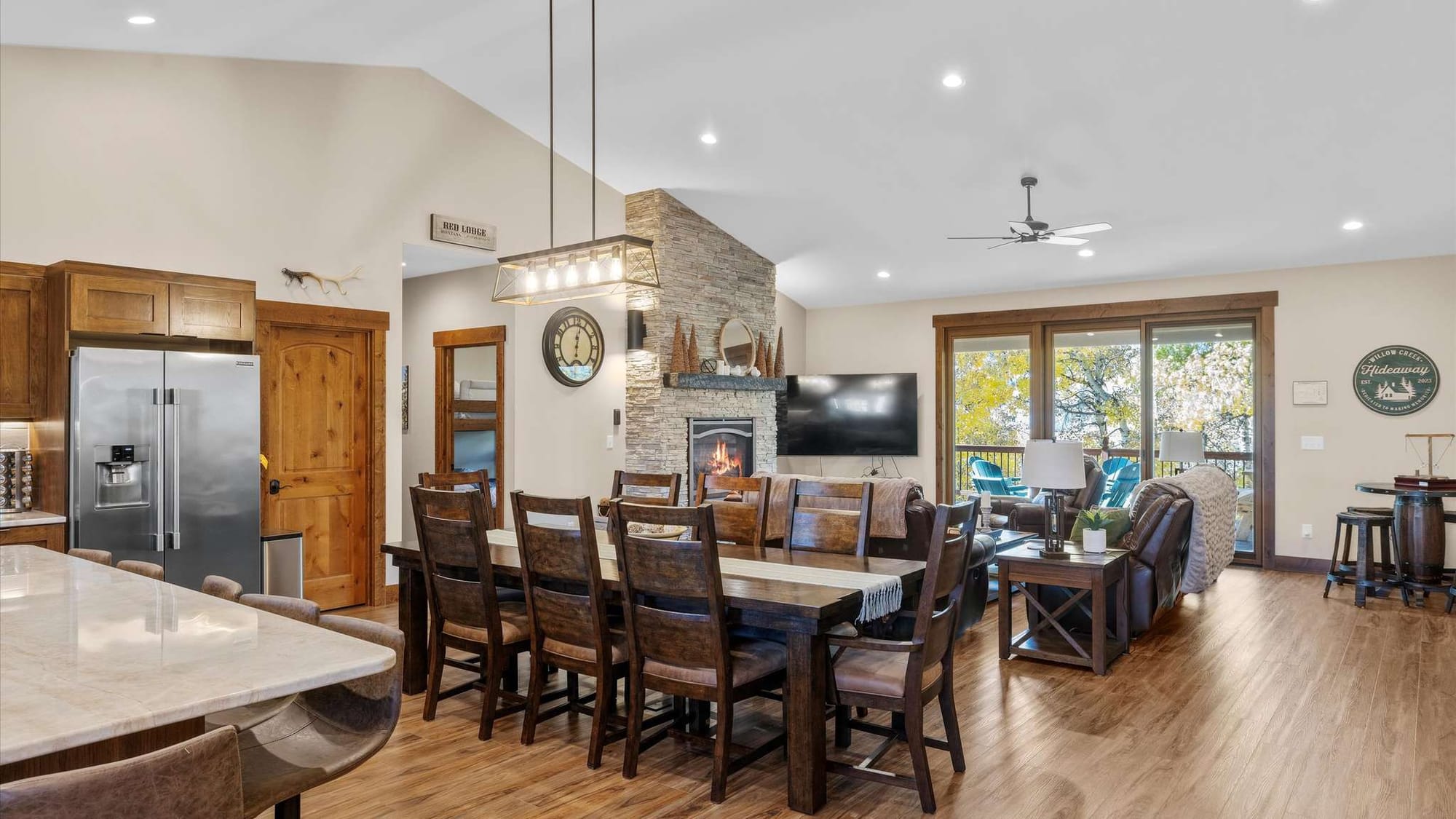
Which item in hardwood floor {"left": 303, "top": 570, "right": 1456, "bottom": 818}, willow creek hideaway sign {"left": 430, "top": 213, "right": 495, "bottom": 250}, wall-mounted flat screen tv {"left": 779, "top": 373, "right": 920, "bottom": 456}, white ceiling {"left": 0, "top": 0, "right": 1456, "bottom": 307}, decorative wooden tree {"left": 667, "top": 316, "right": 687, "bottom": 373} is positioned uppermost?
white ceiling {"left": 0, "top": 0, "right": 1456, "bottom": 307}

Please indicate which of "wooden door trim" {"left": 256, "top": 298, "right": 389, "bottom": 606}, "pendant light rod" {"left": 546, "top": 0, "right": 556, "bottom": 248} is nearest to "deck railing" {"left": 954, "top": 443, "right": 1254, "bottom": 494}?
"pendant light rod" {"left": 546, "top": 0, "right": 556, "bottom": 248}

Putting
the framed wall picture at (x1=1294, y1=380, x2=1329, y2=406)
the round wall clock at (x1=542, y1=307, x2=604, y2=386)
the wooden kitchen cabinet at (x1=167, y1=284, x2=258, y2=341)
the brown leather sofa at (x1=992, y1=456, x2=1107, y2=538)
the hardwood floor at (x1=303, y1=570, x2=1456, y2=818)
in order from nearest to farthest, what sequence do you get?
the hardwood floor at (x1=303, y1=570, x2=1456, y2=818), the wooden kitchen cabinet at (x1=167, y1=284, x2=258, y2=341), the round wall clock at (x1=542, y1=307, x2=604, y2=386), the brown leather sofa at (x1=992, y1=456, x2=1107, y2=538), the framed wall picture at (x1=1294, y1=380, x2=1329, y2=406)

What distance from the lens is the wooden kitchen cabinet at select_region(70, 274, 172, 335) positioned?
4.42 meters

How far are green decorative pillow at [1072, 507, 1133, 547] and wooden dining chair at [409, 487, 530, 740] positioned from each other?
10.4 ft

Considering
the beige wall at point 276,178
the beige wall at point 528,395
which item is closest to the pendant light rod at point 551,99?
the beige wall at point 276,178

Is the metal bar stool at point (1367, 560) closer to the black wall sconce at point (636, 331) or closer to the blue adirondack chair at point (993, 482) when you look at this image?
the blue adirondack chair at point (993, 482)

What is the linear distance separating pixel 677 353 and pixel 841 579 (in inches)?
179

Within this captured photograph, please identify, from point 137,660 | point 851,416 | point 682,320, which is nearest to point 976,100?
point 682,320

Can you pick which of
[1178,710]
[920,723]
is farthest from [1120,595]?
[920,723]

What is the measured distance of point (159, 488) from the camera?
15.1 feet

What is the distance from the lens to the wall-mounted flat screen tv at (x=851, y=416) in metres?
9.38

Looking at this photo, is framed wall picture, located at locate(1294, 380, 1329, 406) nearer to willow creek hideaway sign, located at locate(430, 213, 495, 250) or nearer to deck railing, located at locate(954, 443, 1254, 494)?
deck railing, located at locate(954, 443, 1254, 494)

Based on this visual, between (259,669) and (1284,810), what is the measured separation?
3132 mm

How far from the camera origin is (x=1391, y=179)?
5.95 meters
